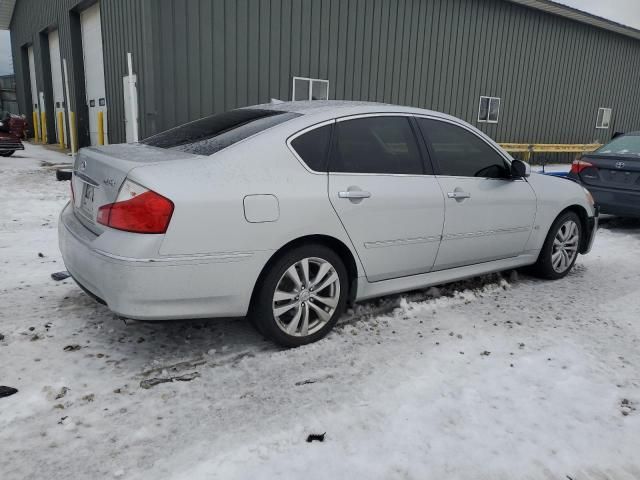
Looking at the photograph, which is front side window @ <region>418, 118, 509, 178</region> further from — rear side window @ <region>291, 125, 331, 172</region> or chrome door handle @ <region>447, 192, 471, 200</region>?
rear side window @ <region>291, 125, 331, 172</region>

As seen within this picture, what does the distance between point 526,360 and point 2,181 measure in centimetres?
988

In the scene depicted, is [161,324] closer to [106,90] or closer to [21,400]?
[21,400]

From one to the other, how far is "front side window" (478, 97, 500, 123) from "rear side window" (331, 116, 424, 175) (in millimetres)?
13365

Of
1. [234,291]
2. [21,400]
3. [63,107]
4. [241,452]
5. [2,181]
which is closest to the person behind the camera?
[241,452]

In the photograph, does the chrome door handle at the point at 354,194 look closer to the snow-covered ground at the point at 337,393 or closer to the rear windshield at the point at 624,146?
the snow-covered ground at the point at 337,393

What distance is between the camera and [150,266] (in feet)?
8.35

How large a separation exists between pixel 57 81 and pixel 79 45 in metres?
4.72

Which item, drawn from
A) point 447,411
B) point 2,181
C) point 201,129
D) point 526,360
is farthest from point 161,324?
point 2,181

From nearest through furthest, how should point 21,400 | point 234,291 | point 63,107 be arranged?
1. point 21,400
2. point 234,291
3. point 63,107

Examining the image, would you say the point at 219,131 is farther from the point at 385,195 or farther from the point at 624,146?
the point at 624,146

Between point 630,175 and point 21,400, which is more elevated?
point 630,175

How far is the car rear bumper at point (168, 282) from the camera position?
8.41ft

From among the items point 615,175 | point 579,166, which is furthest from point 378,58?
point 615,175

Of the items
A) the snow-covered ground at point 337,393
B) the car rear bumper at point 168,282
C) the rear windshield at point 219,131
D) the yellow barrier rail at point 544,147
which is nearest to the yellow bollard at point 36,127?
the yellow barrier rail at point 544,147
